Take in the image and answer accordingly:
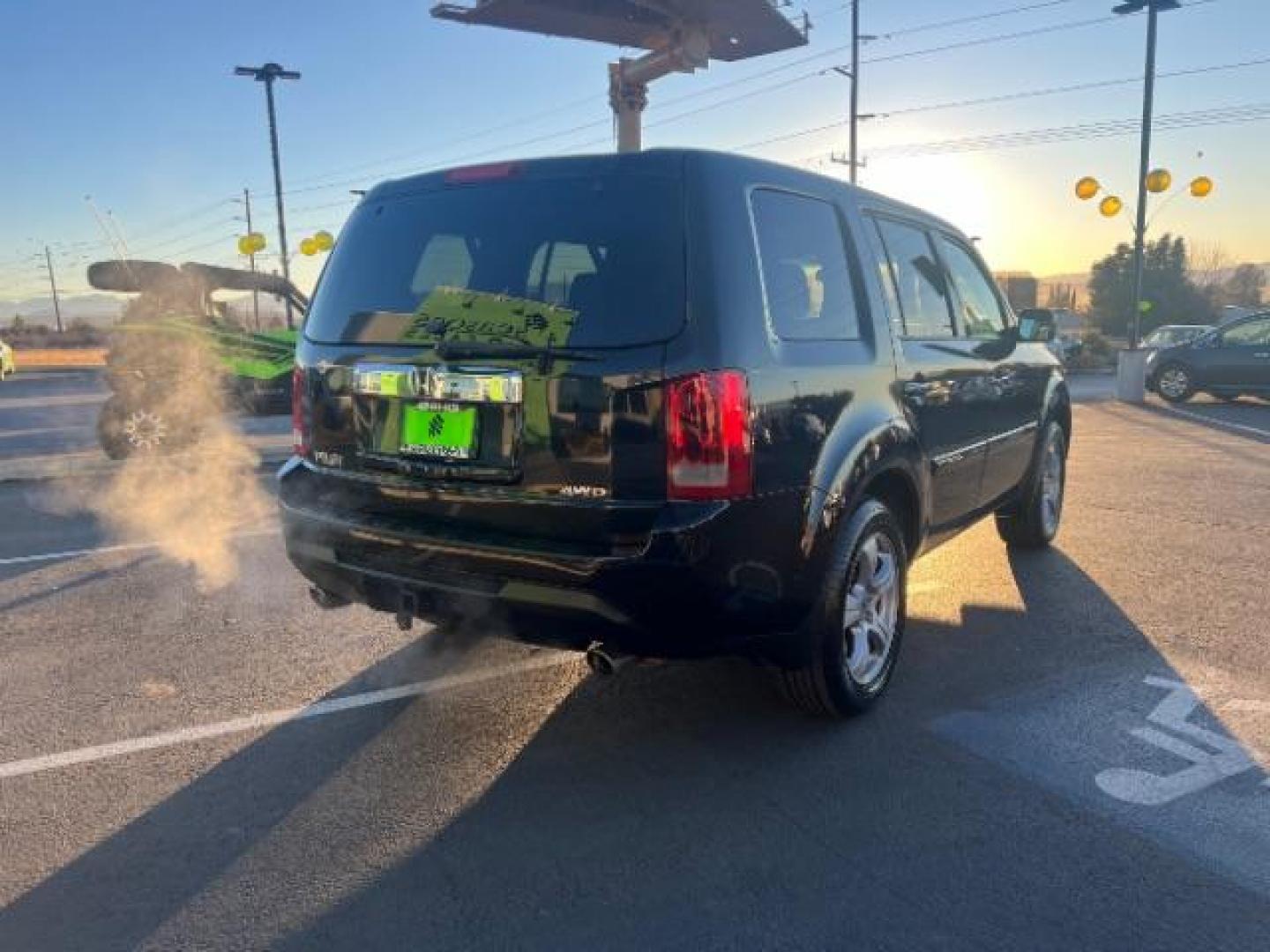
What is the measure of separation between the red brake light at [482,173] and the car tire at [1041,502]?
12.2ft

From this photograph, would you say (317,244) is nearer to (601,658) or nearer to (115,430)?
(115,430)

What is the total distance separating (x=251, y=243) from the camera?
18672mm

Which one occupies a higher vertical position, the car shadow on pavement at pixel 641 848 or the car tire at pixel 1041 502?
the car tire at pixel 1041 502

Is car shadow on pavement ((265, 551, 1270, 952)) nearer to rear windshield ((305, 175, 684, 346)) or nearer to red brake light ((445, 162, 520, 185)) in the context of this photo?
rear windshield ((305, 175, 684, 346))

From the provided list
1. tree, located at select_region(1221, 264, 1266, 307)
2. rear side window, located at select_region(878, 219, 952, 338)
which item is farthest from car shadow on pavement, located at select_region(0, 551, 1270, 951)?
tree, located at select_region(1221, 264, 1266, 307)

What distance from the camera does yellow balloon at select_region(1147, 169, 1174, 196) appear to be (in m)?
16.8

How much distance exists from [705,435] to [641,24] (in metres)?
21.3

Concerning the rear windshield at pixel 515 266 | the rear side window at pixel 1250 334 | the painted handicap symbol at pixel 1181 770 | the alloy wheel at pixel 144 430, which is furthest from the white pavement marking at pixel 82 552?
the rear side window at pixel 1250 334

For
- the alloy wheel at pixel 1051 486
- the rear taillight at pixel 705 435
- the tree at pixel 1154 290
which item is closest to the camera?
the rear taillight at pixel 705 435

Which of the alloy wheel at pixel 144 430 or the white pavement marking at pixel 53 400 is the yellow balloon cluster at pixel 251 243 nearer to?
the white pavement marking at pixel 53 400

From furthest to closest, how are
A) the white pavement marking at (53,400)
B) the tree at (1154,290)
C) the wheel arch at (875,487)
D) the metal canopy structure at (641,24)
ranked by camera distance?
the tree at (1154,290)
the metal canopy structure at (641,24)
the white pavement marking at (53,400)
the wheel arch at (875,487)

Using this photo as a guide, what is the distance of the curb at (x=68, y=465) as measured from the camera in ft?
29.7

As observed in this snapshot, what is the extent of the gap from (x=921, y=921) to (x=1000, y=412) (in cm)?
303

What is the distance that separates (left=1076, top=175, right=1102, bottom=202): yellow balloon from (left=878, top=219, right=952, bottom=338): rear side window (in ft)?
50.4
